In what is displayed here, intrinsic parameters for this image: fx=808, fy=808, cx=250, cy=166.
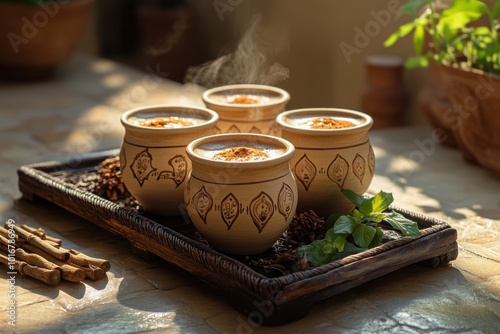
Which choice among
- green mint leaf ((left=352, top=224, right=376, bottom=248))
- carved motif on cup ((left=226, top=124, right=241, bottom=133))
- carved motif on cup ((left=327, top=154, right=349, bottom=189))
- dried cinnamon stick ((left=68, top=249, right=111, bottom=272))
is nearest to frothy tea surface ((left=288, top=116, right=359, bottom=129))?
carved motif on cup ((left=327, top=154, right=349, bottom=189))

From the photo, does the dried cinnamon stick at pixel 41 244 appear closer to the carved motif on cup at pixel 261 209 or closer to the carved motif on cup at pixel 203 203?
the carved motif on cup at pixel 203 203

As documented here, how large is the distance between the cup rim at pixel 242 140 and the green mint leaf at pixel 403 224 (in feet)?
1.08

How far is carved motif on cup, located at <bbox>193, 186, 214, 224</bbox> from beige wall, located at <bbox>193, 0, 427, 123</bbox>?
2.44 metres

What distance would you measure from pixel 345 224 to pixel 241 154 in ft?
1.07

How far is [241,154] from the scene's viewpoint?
2.06m

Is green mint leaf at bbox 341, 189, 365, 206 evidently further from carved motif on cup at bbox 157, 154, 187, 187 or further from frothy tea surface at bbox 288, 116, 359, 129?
carved motif on cup at bbox 157, 154, 187, 187

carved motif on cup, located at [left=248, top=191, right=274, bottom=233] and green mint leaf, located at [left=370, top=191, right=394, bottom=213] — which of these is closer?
carved motif on cup, located at [left=248, top=191, right=274, bottom=233]

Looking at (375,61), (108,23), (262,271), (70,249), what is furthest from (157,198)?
(108,23)

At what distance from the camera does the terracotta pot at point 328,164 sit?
7.30ft

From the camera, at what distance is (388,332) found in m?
1.88

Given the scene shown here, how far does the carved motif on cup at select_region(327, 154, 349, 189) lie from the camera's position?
223 cm

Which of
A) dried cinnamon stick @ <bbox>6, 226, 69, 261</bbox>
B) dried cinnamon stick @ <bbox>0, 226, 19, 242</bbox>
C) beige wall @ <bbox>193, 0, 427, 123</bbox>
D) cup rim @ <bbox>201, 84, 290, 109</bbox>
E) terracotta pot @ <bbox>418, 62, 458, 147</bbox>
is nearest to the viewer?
dried cinnamon stick @ <bbox>6, 226, 69, 261</bbox>

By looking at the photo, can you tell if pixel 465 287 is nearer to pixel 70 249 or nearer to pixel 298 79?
pixel 70 249

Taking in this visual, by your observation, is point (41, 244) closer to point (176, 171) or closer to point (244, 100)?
point (176, 171)
